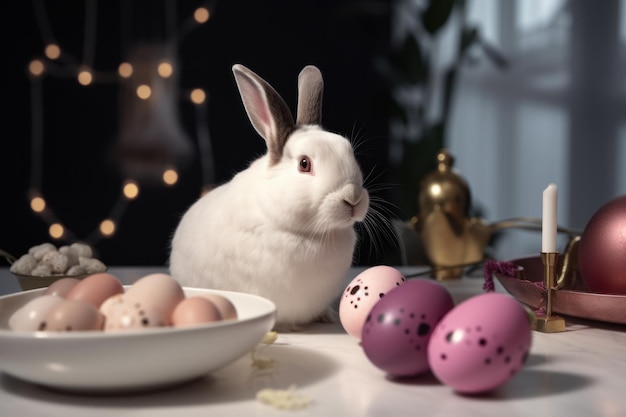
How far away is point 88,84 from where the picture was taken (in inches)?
98.6

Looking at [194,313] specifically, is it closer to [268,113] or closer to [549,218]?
[268,113]

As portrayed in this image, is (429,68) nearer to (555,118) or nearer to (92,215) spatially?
(555,118)

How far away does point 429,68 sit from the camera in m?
2.81

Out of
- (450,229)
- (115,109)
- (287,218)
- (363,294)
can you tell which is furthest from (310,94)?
(115,109)

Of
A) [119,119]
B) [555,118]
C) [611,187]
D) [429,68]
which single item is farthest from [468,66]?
[119,119]

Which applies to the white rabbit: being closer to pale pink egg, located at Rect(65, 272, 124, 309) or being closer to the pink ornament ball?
pale pink egg, located at Rect(65, 272, 124, 309)

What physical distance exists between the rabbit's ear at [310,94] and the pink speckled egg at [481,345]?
19.2 inches

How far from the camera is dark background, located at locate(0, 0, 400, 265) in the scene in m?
2.50

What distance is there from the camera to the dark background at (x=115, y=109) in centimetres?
250

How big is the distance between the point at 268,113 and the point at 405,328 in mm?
424

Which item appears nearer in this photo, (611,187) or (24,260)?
(24,260)

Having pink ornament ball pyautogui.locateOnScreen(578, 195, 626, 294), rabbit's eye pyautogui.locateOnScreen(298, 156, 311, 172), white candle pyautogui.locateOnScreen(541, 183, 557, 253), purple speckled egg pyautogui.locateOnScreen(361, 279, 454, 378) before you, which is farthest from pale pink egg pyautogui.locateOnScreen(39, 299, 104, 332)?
pink ornament ball pyautogui.locateOnScreen(578, 195, 626, 294)

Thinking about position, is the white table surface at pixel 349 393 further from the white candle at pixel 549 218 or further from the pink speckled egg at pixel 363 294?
the white candle at pixel 549 218

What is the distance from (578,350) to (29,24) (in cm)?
217
